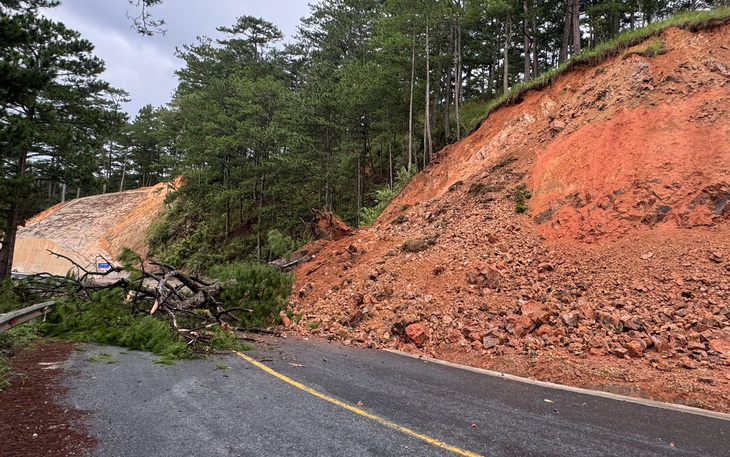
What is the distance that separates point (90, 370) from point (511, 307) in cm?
791

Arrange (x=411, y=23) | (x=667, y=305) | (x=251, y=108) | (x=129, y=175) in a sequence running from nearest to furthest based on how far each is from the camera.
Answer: (x=667, y=305) → (x=411, y=23) → (x=251, y=108) → (x=129, y=175)

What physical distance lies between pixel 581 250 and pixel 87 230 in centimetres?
4777

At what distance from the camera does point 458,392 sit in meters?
5.05

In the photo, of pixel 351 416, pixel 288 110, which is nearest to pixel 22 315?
pixel 351 416

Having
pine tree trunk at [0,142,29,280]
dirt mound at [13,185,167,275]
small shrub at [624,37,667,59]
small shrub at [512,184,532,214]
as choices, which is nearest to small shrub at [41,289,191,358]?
pine tree trunk at [0,142,29,280]

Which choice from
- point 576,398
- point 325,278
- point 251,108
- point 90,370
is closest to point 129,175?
point 251,108

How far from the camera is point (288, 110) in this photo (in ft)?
78.3

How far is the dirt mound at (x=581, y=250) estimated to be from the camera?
6703mm

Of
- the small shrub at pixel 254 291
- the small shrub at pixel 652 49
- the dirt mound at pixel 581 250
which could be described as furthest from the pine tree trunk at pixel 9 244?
the small shrub at pixel 652 49

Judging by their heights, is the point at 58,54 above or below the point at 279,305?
above

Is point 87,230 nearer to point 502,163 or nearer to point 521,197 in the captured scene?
point 502,163

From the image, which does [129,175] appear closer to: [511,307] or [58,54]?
[58,54]

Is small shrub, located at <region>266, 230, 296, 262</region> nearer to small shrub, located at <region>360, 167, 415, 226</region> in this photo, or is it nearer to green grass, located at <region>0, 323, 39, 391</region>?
small shrub, located at <region>360, 167, 415, 226</region>

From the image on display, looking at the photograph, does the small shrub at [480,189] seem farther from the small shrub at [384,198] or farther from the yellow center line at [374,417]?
the yellow center line at [374,417]
